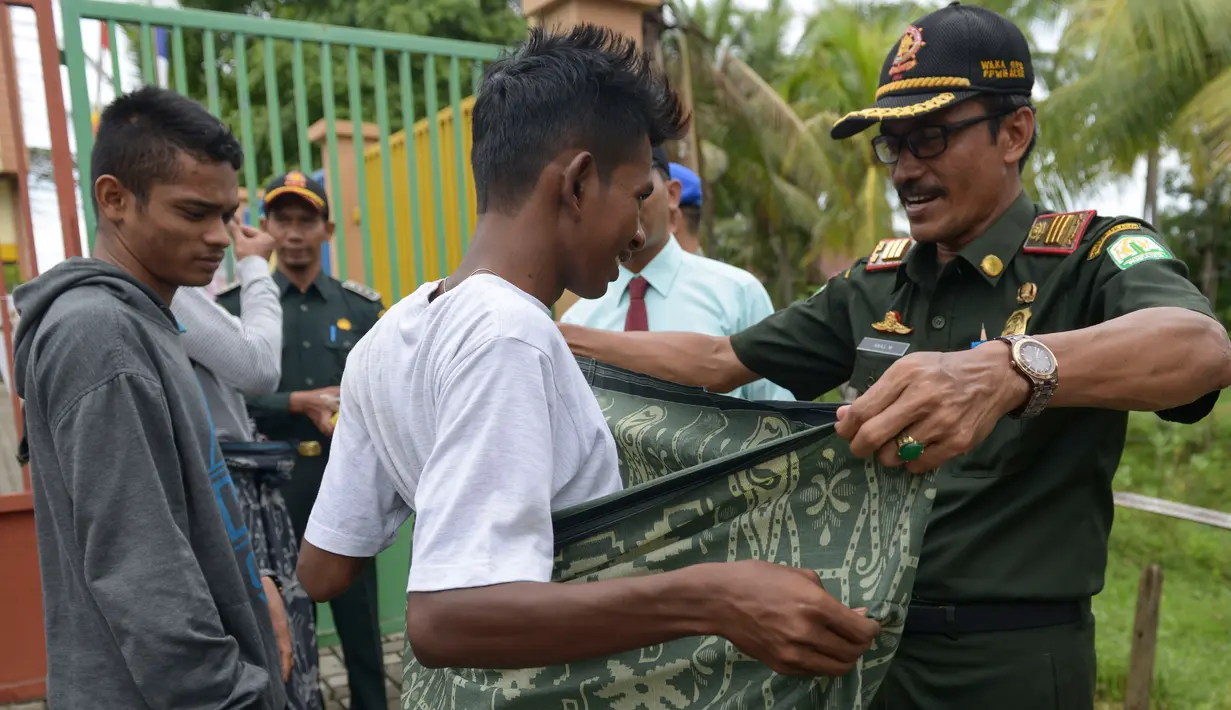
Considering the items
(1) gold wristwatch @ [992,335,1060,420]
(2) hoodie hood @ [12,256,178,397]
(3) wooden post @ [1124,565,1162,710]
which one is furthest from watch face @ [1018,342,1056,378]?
(3) wooden post @ [1124,565,1162,710]

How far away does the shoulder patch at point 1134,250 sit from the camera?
1.69 m

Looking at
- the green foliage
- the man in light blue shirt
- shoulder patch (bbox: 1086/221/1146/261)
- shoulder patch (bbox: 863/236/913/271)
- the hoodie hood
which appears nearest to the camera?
shoulder patch (bbox: 1086/221/1146/261)

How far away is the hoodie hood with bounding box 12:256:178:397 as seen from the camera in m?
1.95

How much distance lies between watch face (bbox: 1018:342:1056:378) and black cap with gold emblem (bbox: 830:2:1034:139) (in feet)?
2.40

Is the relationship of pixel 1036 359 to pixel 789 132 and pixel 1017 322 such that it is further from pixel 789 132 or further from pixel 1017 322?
pixel 789 132

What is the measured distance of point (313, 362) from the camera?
416 centimetres

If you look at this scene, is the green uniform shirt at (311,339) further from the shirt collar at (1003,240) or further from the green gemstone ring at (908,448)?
the green gemstone ring at (908,448)

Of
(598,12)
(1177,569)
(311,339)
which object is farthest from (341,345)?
(1177,569)

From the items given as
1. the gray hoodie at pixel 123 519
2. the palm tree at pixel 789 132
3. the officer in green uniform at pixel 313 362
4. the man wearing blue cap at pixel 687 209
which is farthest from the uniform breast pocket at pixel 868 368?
the palm tree at pixel 789 132

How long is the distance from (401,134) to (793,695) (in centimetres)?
461

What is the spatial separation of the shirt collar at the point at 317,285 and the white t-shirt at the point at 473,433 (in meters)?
3.05

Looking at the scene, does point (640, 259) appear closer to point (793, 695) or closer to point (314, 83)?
point (793, 695)

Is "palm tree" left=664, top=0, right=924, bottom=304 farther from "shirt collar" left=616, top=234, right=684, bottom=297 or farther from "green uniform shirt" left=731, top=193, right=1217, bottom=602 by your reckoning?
"green uniform shirt" left=731, top=193, right=1217, bottom=602

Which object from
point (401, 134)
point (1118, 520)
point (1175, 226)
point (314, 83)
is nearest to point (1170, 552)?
point (1118, 520)
